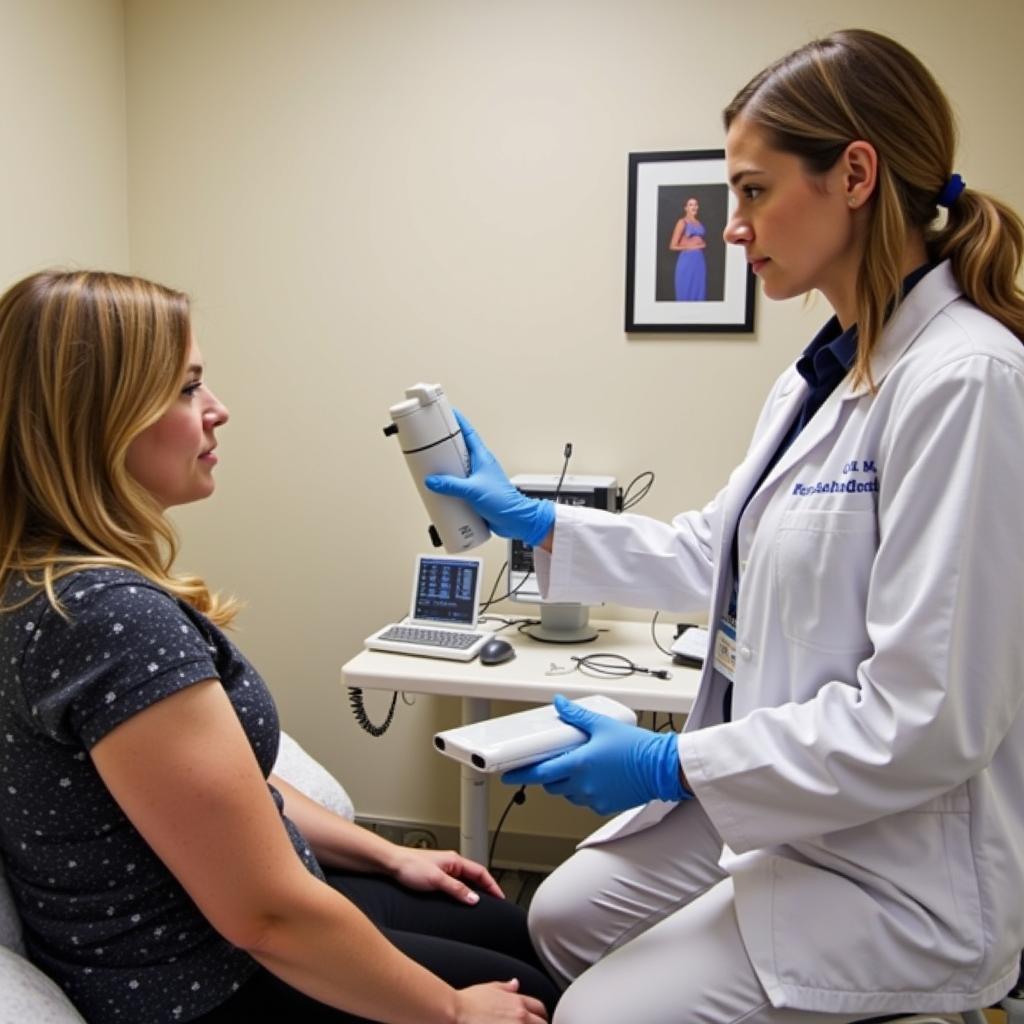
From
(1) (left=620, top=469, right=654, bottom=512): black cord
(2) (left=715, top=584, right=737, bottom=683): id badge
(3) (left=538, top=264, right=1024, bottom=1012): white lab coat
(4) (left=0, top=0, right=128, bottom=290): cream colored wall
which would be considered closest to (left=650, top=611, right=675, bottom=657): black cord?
(1) (left=620, top=469, right=654, bottom=512): black cord

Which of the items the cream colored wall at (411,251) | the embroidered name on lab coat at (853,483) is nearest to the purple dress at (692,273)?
the cream colored wall at (411,251)

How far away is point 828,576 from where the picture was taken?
1051mm

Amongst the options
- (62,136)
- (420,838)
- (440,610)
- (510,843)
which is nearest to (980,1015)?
(440,610)

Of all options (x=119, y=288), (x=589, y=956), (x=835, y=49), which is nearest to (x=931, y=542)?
(x=835, y=49)

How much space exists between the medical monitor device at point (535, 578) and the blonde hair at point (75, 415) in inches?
47.7

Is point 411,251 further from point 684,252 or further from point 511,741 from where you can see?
point 511,741

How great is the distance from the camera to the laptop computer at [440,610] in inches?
80.0

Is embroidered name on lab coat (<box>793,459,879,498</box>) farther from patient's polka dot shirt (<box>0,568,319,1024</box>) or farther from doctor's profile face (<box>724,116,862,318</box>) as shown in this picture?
patient's polka dot shirt (<box>0,568,319,1024</box>)

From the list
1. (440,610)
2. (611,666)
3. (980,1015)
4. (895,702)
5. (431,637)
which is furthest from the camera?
(440,610)

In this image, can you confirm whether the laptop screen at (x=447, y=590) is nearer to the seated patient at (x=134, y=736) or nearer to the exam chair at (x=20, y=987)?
the seated patient at (x=134, y=736)

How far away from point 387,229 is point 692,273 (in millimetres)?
783

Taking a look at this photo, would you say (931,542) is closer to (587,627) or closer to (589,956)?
(589,956)

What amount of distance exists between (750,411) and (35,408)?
1705 mm

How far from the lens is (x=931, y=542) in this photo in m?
0.95
